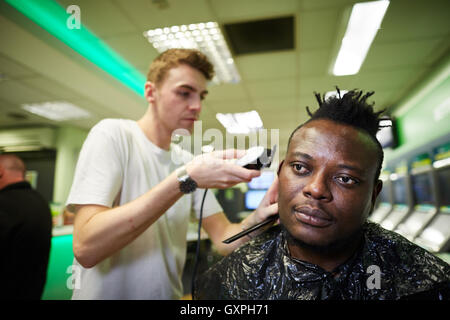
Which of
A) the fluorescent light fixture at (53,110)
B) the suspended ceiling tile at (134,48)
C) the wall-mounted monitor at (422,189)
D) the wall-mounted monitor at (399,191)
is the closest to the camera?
the suspended ceiling tile at (134,48)

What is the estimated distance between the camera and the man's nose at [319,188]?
58 centimetres

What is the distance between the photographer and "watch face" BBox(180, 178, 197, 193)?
A: 2.57 feet

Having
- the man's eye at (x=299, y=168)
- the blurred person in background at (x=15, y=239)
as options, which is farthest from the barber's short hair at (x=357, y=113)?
the blurred person in background at (x=15, y=239)

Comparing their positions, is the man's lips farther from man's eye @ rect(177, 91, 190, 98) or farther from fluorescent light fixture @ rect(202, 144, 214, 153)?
man's eye @ rect(177, 91, 190, 98)

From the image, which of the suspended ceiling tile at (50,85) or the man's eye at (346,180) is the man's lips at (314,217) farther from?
the suspended ceiling tile at (50,85)

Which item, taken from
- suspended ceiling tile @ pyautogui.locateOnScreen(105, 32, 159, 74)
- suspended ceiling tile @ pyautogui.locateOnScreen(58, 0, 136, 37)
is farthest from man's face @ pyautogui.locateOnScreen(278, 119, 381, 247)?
suspended ceiling tile @ pyautogui.locateOnScreen(105, 32, 159, 74)

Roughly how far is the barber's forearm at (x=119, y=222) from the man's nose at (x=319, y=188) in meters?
0.39

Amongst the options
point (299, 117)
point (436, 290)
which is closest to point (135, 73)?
point (299, 117)

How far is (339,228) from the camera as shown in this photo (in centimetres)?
60

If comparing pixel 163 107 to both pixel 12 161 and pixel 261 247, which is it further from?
pixel 12 161

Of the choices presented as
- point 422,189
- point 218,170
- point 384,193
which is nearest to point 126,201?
point 218,170

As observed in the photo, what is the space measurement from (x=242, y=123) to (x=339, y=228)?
14.5 inches

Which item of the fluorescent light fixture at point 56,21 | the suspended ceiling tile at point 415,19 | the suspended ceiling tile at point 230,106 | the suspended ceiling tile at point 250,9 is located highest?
the suspended ceiling tile at point 250,9

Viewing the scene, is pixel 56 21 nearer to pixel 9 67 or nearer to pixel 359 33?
pixel 9 67
